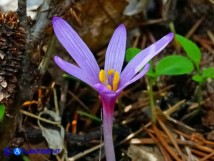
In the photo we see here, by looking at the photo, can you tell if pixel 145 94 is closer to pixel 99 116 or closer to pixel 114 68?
pixel 99 116

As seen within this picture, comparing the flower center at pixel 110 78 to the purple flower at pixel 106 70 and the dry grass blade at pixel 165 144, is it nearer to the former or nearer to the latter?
the purple flower at pixel 106 70

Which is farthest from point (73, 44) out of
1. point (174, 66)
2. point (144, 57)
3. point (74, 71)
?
point (174, 66)

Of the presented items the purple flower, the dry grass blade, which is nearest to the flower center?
the purple flower

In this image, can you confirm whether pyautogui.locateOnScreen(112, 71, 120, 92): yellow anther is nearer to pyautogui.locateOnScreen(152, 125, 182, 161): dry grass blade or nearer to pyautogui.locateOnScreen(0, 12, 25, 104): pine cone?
pyautogui.locateOnScreen(0, 12, 25, 104): pine cone

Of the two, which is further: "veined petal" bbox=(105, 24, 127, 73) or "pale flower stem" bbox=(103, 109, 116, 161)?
"veined petal" bbox=(105, 24, 127, 73)

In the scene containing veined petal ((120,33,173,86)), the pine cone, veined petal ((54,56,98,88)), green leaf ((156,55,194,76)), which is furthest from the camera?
green leaf ((156,55,194,76))

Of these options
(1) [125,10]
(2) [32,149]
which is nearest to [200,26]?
(1) [125,10]
